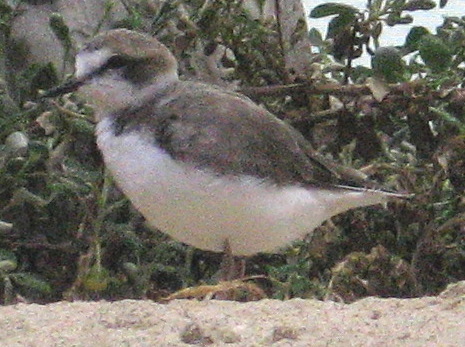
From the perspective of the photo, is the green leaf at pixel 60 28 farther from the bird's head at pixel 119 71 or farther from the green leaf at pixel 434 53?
the green leaf at pixel 434 53

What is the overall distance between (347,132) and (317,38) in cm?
51

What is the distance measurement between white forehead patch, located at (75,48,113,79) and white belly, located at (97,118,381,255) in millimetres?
291

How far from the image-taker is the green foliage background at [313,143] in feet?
14.3

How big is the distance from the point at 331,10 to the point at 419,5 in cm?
34

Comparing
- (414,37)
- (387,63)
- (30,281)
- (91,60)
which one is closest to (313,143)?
(387,63)

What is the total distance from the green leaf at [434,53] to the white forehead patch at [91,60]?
4.00 feet

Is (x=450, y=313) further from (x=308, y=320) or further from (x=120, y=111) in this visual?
(x=120, y=111)

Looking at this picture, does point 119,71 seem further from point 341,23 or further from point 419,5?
point 419,5

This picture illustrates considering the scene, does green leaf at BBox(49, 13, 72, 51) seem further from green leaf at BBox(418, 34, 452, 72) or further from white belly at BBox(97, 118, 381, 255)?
green leaf at BBox(418, 34, 452, 72)

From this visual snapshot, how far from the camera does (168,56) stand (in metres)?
4.07

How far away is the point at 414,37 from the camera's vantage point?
15.7 feet

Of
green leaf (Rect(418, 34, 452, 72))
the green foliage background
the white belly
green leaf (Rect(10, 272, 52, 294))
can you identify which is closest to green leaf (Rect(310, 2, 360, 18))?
the green foliage background

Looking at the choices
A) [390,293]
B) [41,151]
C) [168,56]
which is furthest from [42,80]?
[390,293]

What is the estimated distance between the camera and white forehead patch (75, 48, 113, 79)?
156 inches
